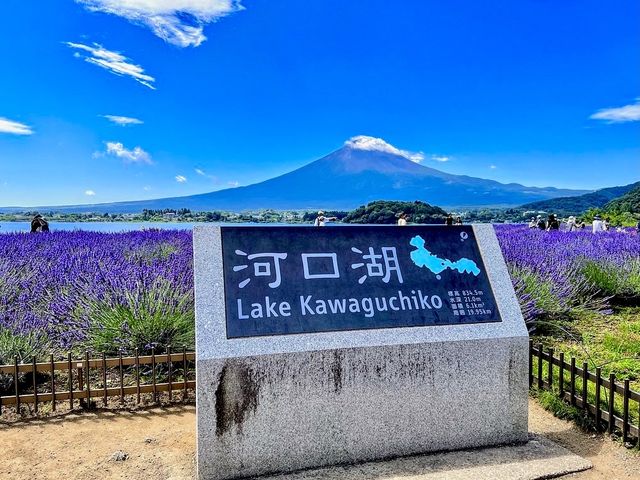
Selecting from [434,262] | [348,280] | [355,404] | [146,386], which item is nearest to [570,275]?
[434,262]

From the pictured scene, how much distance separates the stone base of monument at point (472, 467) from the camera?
2959 mm

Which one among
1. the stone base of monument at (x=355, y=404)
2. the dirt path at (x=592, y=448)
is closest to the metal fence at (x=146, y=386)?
the dirt path at (x=592, y=448)

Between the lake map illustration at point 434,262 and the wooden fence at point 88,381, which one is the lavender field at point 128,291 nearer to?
the wooden fence at point 88,381

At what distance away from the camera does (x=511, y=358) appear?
3352mm

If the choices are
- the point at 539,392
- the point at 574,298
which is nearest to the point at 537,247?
the point at 574,298

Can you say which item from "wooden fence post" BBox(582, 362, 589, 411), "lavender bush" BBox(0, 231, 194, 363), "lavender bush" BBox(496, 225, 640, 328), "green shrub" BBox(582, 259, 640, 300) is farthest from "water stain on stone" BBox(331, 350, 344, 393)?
"green shrub" BBox(582, 259, 640, 300)

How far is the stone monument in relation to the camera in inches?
114

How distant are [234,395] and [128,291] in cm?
249

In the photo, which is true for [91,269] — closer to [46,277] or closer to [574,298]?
[46,277]

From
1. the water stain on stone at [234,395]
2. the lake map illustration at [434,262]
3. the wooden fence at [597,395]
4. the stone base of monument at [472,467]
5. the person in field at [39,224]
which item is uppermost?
the person in field at [39,224]

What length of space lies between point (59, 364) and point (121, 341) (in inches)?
26.7

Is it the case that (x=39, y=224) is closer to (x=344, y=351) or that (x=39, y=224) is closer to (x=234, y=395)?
(x=234, y=395)

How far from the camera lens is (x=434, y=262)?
3.62 metres

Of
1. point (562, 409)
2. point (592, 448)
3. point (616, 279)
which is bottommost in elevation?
point (592, 448)
